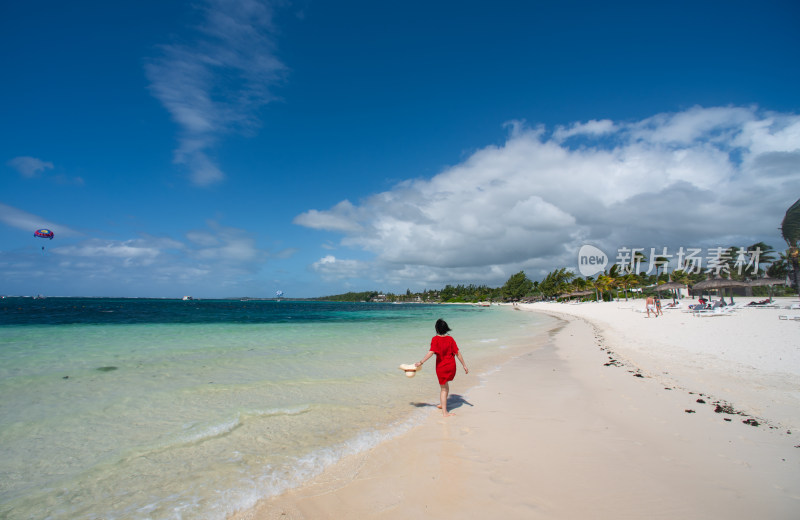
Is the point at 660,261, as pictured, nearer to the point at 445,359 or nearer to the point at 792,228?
the point at 792,228

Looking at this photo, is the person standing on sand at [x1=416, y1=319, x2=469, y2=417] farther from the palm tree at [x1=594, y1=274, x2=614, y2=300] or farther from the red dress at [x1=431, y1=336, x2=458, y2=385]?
the palm tree at [x1=594, y1=274, x2=614, y2=300]

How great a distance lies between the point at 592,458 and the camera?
4.95 meters

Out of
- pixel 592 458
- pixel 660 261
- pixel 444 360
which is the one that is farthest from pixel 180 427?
pixel 660 261

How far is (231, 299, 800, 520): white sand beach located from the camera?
3.79m

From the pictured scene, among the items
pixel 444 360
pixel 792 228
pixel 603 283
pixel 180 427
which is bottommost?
pixel 180 427

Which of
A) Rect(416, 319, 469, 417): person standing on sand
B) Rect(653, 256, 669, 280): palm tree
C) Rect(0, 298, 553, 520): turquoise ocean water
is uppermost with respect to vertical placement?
Rect(653, 256, 669, 280): palm tree

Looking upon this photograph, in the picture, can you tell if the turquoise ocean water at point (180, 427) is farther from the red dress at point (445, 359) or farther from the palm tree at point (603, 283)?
the palm tree at point (603, 283)

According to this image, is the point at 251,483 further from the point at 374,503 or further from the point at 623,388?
the point at 623,388

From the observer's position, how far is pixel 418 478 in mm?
4512

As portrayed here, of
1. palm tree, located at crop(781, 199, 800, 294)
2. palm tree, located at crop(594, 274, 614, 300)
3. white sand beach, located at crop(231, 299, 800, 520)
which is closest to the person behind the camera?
white sand beach, located at crop(231, 299, 800, 520)

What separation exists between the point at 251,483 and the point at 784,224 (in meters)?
44.1

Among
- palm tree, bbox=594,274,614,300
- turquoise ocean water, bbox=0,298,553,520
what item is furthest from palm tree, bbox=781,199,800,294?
palm tree, bbox=594,274,614,300

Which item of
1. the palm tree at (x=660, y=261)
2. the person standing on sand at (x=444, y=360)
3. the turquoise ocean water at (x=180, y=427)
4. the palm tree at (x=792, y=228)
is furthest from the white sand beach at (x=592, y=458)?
the palm tree at (x=660, y=261)

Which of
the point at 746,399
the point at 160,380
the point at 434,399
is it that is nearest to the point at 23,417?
the point at 160,380
